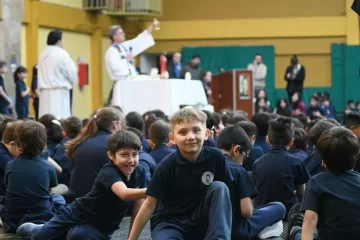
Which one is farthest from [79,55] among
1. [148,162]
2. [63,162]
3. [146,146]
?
[148,162]

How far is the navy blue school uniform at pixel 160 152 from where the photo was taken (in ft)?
22.9

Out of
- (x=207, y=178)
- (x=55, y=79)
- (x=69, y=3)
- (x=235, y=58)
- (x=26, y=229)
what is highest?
(x=69, y=3)

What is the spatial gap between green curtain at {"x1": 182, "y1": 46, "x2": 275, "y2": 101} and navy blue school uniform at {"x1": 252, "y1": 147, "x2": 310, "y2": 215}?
17609 mm

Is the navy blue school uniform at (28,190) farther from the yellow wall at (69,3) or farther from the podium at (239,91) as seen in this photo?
the yellow wall at (69,3)

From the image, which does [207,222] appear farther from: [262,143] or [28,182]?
[262,143]

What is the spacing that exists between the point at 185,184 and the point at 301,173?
1481mm

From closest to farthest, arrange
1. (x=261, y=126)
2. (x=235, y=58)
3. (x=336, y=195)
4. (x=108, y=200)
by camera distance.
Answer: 1. (x=336, y=195)
2. (x=108, y=200)
3. (x=261, y=126)
4. (x=235, y=58)

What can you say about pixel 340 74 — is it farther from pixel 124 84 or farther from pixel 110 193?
pixel 110 193

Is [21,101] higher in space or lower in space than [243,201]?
higher

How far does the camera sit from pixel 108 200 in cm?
525

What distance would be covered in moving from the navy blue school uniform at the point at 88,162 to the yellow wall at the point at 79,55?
1323 centimetres

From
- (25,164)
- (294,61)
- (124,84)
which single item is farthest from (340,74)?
(25,164)

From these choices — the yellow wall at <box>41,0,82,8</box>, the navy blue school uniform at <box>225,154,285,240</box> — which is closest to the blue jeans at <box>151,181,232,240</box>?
the navy blue school uniform at <box>225,154,285,240</box>

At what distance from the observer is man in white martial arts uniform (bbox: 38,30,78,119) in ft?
40.9
